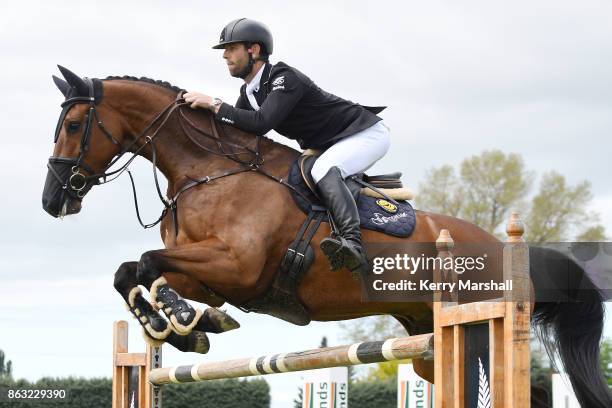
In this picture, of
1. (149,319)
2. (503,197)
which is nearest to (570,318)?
(149,319)

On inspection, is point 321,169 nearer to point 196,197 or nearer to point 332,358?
point 196,197

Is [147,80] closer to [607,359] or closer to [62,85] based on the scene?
[62,85]

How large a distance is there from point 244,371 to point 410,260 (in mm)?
1095

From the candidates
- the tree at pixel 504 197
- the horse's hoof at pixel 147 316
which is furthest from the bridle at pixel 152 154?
the tree at pixel 504 197

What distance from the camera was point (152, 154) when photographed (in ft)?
19.8

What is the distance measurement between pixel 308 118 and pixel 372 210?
616 mm

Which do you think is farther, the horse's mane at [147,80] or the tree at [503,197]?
the tree at [503,197]

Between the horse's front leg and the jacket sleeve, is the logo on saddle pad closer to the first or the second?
the jacket sleeve

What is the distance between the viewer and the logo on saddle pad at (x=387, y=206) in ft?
19.8

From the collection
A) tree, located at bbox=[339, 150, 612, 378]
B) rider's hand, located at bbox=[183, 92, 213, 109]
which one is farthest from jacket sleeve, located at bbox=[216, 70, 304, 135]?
tree, located at bbox=[339, 150, 612, 378]

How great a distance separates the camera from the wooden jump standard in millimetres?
4020

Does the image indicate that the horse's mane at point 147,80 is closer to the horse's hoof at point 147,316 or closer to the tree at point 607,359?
the horse's hoof at point 147,316

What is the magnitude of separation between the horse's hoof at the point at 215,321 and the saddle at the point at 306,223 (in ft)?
1.06

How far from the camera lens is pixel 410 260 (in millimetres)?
6020
